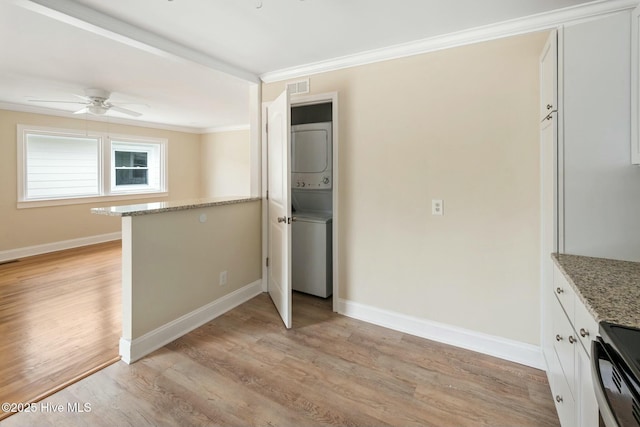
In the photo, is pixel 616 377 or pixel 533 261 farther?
pixel 533 261

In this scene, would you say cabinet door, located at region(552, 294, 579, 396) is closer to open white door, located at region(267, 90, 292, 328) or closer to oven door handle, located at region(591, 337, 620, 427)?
oven door handle, located at region(591, 337, 620, 427)

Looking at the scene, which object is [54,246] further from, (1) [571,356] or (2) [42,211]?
(1) [571,356]

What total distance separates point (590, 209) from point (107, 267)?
521 cm

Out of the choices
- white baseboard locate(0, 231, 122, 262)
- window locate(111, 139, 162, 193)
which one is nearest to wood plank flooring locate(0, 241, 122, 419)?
white baseboard locate(0, 231, 122, 262)

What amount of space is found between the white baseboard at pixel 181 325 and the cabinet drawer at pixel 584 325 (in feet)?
8.25

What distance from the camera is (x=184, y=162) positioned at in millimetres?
7047

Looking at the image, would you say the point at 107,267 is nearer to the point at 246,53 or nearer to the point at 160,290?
the point at 160,290

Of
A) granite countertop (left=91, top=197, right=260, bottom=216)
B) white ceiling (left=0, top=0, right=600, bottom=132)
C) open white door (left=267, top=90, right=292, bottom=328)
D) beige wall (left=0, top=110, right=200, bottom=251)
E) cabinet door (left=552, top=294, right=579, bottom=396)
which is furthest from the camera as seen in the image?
beige wall (left=0, top=110, right=200, bottom=251)

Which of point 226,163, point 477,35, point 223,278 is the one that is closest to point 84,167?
point 226,163

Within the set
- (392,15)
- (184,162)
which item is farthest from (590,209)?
(184,162)

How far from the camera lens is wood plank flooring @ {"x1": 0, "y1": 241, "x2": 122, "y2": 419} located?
1963 mm

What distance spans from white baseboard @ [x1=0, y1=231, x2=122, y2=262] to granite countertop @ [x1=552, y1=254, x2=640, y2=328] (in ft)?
21.6

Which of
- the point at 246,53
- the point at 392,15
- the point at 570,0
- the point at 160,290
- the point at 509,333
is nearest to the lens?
the point at 570,0

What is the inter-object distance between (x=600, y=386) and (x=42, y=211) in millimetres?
6713
